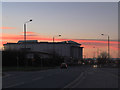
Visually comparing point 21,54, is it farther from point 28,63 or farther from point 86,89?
point 86,89

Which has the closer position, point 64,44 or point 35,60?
point 35,60

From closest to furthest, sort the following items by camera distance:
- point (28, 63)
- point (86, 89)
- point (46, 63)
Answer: point (86, 89), point (28, 63), point (46, 63)

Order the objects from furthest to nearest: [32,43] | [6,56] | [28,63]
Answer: [32,43]
[28,63]
[6,56]

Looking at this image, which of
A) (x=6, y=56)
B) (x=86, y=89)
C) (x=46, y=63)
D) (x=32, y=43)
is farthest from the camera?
(x=32, y=43)

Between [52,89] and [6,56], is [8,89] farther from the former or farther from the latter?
[6,56]

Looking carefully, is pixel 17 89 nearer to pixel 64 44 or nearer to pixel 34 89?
pixel 34 89

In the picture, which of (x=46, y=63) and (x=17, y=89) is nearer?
(x=17, y=89)

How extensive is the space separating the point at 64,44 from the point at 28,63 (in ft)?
371

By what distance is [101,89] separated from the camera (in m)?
18.3

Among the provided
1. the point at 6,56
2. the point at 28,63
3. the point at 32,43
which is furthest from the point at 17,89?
the point at 32,43

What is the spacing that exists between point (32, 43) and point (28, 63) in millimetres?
104034

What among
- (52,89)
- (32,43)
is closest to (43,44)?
(32,43)

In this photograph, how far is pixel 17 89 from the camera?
60.0ft

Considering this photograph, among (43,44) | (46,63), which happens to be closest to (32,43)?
(43,44)
